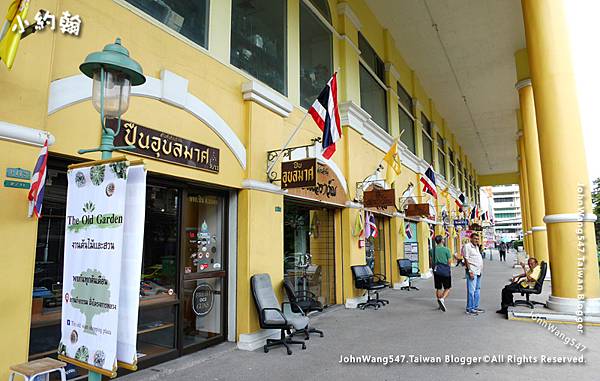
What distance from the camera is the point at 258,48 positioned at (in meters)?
7.27

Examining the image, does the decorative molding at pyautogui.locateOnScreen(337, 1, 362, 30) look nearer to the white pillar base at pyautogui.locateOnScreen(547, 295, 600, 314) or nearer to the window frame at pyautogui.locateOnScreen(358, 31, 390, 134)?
the window frame at pyautogui.locateOnScreen(358, 31, 390, 134)

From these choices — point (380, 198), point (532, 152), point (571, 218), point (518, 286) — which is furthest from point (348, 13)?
point (532, 152)

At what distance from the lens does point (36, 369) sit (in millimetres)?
3146

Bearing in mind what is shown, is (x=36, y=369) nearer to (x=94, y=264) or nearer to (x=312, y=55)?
(x=94, y=264)

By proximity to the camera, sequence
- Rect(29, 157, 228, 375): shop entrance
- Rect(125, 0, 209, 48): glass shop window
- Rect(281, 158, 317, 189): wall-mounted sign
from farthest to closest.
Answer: Rect(281, 158, 317, 189): wall-mounted sign → Rect(125, 0, 209, 48): glass shop window → Rect(29, 157, 228, 375): shop entrance

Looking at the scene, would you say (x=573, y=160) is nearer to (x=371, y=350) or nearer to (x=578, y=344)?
(x=578, y=344)

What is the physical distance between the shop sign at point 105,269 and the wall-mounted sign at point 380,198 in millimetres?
7823

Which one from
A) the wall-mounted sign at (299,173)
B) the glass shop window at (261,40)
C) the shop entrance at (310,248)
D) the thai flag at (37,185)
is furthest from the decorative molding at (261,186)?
the thai flag at (37,185)

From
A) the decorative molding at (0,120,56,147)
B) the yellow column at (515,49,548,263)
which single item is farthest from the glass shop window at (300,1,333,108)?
the yellow column at (515,49,548,263)

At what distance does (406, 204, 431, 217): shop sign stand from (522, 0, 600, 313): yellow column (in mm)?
5797

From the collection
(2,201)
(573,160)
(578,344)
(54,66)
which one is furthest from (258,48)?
(578,344)

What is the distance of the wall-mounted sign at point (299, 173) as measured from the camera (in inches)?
251

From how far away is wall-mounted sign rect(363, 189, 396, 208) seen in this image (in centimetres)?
981

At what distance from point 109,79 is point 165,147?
7.03 ft
